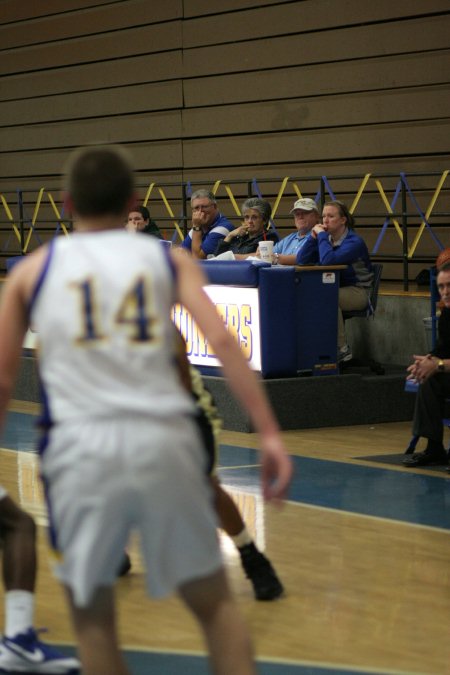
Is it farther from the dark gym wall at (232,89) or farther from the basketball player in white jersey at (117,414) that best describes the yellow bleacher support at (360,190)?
the basketball player in white jersey at (117,414)

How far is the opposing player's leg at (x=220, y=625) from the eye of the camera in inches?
104

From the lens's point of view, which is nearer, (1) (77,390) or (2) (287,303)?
(1) (77,390)

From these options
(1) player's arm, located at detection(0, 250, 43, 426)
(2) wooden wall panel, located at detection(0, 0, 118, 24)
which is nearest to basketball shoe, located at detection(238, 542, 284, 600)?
(1) player's arm, located at detection(0, 250, 43, 426)

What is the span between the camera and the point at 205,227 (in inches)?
406

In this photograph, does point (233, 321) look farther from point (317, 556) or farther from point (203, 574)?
point (203, 574)

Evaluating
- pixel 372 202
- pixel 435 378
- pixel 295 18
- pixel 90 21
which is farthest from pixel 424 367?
pixel 90 21

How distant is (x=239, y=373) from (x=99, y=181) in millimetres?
499

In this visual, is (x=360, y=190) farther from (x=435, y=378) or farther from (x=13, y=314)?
(x=13, y=314)

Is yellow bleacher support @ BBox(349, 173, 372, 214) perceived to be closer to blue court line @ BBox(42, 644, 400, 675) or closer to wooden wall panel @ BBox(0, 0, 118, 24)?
wooden wall panel @ BBox(0, 0, 118, 24)

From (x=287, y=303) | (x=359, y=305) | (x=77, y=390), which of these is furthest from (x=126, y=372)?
(x=359, y=305)

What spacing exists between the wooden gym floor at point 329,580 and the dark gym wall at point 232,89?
5.49 metres

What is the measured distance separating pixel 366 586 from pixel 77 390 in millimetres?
2579

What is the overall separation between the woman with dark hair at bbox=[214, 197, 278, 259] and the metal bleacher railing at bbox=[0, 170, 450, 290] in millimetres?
1477

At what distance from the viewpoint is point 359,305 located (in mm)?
9508
